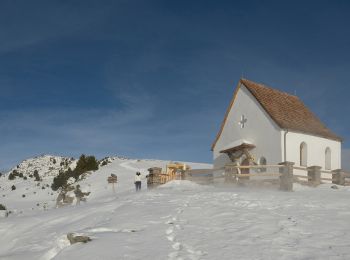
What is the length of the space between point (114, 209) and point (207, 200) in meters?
3.87

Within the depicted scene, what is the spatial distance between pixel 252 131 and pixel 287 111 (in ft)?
11.0

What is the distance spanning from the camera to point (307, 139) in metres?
32.0

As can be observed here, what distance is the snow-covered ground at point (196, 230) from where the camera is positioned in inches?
399

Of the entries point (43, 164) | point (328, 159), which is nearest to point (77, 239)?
point (328, 159)

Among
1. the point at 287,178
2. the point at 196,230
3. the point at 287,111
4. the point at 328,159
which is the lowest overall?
the point at 196,230

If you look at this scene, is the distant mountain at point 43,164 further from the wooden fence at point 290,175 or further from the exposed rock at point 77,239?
the exposed rock at point 77,239

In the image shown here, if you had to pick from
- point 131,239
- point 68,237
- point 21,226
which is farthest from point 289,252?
point 21,226

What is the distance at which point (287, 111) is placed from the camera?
3328cm

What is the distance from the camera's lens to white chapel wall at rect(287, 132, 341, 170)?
100 ft

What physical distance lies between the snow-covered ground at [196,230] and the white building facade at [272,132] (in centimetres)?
1024

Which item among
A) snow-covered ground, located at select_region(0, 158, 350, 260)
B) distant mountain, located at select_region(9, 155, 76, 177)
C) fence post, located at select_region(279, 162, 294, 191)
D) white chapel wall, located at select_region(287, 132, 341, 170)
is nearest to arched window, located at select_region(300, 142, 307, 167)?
white chapel wall, located at select_region(287, 132, 341, 170)

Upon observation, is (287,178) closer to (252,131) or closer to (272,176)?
(272,176)

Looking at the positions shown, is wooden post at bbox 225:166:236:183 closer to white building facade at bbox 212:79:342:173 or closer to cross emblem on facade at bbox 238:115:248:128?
white building facade at bbox 212:79:342:173

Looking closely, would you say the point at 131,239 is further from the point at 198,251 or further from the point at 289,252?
the point at 289,252
